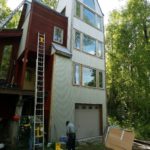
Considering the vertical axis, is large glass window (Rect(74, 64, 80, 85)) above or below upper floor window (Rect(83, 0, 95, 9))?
below

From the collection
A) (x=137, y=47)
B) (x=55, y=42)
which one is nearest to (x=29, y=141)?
(x=55, y=42)

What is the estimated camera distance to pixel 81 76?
1648 centimetres

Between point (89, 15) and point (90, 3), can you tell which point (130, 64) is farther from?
point (90, 3)

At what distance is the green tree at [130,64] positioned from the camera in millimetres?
23266

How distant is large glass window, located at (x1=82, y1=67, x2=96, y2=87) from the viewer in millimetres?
16781

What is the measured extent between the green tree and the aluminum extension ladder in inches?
486

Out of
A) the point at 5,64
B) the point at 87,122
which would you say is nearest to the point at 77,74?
the point at 87,122

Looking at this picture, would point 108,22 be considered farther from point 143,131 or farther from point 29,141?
point 29,141

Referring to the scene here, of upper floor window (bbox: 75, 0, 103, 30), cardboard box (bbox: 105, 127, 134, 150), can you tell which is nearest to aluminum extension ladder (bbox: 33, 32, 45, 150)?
cardboard box (bbox: 105, 127, 134, 150)

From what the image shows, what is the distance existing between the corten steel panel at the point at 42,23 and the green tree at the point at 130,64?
10905 millimetres

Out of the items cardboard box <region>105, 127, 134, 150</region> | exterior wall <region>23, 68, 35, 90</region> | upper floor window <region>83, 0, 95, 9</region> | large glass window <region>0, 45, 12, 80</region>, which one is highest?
upper floor window <region>83, 0, 95, 9</region>

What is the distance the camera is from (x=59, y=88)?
14.1 metres

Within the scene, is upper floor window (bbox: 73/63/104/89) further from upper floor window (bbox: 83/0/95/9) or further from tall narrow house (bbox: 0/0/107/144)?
upper floor window (bbox: 83/0/95/9)

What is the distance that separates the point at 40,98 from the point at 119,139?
5.80m
